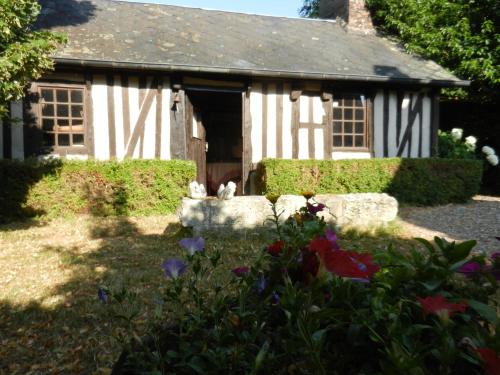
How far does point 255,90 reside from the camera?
8133mm

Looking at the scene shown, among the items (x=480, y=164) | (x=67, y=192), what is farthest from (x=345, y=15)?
(x=67, y=192)

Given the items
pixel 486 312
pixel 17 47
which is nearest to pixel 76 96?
pixel 17 47

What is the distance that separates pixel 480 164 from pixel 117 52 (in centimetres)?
804

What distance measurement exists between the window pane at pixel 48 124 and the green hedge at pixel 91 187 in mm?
1301

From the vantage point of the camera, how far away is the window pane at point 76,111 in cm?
735

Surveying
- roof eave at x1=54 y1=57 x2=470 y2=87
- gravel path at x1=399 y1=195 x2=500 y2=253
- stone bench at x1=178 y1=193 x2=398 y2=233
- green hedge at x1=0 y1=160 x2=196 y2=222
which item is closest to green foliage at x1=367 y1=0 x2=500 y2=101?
roof eave at x1=54 y1=57 x2=470 y2=87

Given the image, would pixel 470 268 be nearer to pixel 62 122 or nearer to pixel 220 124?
pixel 62 122

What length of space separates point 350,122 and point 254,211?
4.84 metres

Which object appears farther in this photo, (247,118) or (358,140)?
(358,140)

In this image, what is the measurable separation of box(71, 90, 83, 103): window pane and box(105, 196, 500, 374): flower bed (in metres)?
7.19

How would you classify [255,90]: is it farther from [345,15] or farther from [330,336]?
[330,336]

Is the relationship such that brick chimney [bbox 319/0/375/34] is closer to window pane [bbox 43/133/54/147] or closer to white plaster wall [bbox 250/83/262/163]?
white plaster wall [bbox 250/83/262/163]

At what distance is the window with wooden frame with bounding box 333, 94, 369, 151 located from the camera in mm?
8734

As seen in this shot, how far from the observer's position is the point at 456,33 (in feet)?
34.8
